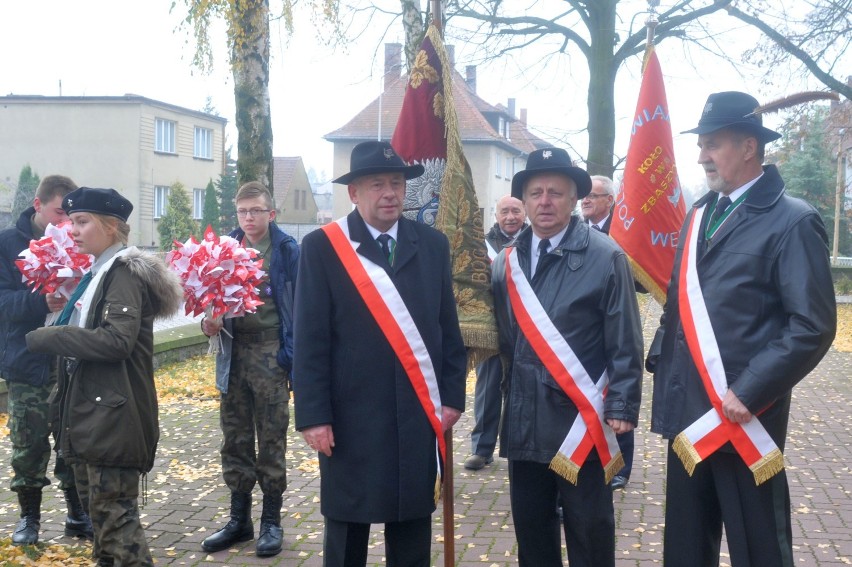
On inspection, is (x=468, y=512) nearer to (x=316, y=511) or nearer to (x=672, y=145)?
(x=316, y=511)

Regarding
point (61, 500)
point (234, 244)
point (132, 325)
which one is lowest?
point (61, 500)

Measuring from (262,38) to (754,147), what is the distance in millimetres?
8523

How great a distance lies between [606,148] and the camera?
18828 mm

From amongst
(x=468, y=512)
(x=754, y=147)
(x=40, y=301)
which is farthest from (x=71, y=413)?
(x=754, y=147)

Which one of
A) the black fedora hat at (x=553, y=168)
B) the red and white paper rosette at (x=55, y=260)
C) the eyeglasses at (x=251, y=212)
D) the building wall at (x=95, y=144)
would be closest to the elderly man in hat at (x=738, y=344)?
the black fedora hat at (x=553, y=168)

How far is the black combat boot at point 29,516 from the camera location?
5.60 m

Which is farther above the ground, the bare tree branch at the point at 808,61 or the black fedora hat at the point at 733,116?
the bare tree branch at the point at 808,61

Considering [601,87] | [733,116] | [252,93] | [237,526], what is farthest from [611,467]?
[601,87]

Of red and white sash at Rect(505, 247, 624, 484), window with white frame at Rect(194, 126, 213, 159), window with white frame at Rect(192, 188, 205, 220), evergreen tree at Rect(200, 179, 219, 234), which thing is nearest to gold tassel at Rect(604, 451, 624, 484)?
red and white sash at Rect(505, 247, 624, 484)

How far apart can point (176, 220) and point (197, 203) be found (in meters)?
9.13

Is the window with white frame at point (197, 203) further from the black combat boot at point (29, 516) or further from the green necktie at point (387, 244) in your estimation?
the green necktie at point (387, 244)

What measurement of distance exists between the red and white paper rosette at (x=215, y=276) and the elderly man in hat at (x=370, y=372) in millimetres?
1270

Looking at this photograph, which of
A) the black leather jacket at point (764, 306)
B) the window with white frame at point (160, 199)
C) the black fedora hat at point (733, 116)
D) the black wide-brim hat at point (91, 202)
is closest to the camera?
the black leather jacket at point (764, 306)

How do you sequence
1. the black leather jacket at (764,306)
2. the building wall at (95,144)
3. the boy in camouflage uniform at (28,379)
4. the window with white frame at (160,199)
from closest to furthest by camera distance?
the black leather jacket at (764,306)
the boy in camouflage uniform at (28,379)
the building wall at (95,144)
the window with white frame at (160,199)
